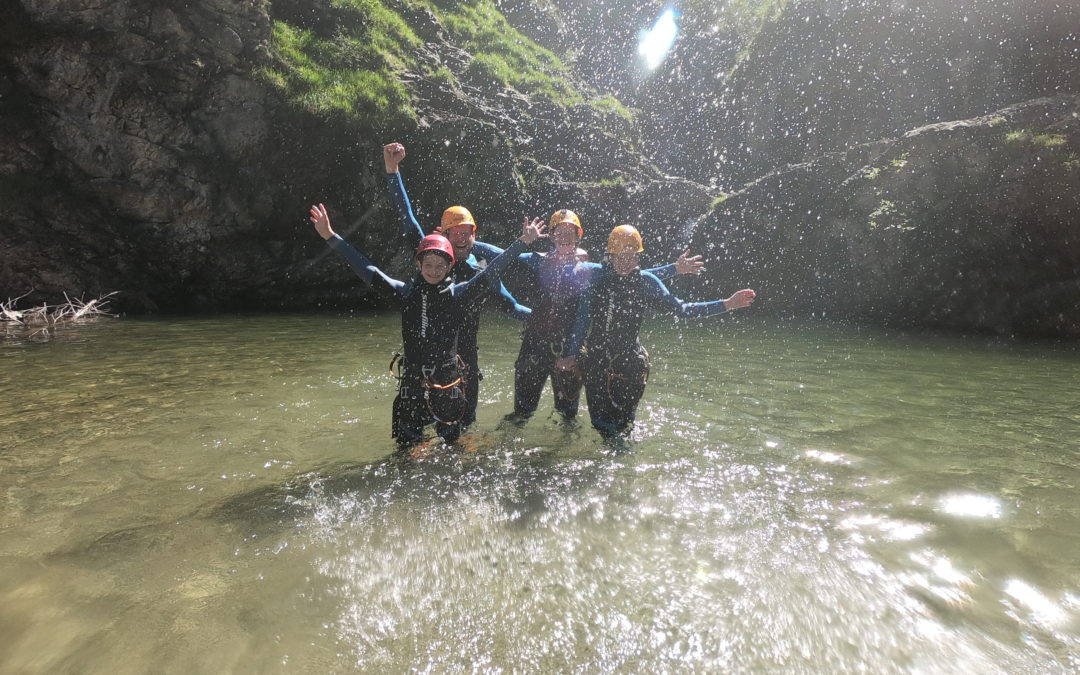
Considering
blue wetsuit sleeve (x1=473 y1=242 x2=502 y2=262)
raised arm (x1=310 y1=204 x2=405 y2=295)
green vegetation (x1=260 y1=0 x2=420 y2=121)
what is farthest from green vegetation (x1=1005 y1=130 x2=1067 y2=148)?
raised arm (x1=310 y1=204 x2=405 y2=295)

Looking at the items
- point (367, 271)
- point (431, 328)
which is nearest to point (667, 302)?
point (431, 328)

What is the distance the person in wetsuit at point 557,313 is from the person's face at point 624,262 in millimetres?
286

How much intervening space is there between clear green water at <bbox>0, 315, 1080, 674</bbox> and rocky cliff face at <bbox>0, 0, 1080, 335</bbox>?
30.2ft

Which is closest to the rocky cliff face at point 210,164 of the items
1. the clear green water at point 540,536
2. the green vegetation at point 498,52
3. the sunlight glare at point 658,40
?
the green vegetation at point 498,52

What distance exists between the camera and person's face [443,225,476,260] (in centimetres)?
584

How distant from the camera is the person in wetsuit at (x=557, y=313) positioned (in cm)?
618

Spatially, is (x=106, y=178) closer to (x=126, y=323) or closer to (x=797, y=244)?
(x=126, y=323)

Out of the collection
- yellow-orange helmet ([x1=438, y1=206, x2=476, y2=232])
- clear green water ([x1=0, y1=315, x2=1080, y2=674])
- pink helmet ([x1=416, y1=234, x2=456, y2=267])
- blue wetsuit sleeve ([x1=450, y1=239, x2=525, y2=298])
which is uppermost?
yellow-orange helmet ([x1=438, y1=206, x2=476, y2=232])

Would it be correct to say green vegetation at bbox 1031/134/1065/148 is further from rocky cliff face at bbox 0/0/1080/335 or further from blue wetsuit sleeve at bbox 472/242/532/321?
blue wetsuit sleeve at bbox 472/242/532/321

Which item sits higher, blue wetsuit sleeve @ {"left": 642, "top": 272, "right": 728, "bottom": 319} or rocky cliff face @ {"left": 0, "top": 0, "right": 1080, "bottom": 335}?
rocky cliff face @ {"left": 0, "top": 0, "right": 1080, "bottom": 335}

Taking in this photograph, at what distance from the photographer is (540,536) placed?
162 inches

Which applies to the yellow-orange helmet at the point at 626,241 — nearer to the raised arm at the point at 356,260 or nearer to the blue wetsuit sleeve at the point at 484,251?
the blue wetsuit sleeve at the point at 484,251

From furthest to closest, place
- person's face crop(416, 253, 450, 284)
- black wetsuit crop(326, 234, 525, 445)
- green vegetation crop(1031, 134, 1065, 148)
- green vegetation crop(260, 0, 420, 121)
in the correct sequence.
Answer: green vegetation crop(260, 0, 420, 121) < green vegetation crop(1031, 134, 1065, 148) < black wetsuit crop(326, 234, 525, 445) < person's face crop(416, 253, 450, 284)

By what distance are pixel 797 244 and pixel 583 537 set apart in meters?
16.2
